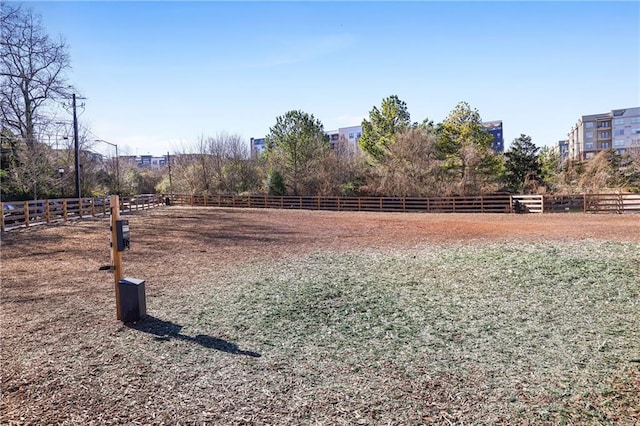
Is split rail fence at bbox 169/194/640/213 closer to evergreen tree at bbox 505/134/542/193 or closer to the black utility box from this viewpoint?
evergreen tree at bbox 505/134/542/193

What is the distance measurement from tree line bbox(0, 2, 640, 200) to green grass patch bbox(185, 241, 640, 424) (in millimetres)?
19987

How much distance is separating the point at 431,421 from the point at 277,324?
2274mm

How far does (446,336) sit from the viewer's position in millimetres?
4023

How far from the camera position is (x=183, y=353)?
12.1 feet

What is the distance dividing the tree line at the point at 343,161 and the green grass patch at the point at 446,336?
1999cm

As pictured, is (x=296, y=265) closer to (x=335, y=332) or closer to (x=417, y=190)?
(x=335, y=332)

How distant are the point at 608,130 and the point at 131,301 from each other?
270 ft

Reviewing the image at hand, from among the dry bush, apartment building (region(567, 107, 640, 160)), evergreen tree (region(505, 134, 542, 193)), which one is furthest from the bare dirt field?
apartment building (region(567, 107, 640, 160))

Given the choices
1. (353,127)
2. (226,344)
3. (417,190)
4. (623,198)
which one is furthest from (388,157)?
(353,127)

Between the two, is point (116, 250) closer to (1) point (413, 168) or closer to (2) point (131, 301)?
(2) point (131, 301)

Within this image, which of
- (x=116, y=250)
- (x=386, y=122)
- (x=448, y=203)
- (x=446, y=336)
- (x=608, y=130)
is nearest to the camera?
(x=446, y=336)

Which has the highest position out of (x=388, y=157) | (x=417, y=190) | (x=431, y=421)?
(x=388, y=157)

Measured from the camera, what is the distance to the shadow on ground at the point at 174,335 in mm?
3783

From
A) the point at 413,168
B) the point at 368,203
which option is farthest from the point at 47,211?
the point at 413,168
